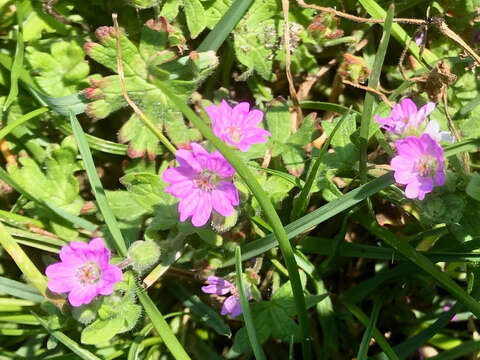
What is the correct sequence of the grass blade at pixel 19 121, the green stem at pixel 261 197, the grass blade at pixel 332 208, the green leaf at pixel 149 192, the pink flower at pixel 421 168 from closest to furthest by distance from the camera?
the green stem at pixel 261 197 → the pink flower at pixel 421 168 → the grass blade at pixel 332 208 → the green leaf at pixel 149 192 → the grass blade at pixel 19 121

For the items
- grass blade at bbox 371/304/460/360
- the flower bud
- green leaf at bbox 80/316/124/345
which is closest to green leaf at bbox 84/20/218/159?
the flower bud

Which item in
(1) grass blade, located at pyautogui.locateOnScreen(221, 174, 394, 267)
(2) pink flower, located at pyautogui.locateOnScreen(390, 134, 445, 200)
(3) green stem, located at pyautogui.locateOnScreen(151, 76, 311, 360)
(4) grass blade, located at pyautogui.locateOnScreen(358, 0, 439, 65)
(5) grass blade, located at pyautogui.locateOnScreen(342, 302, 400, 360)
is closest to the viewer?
(3) green stem, located at pyautogui.locateOnScreen(151, 76, 311, 360)

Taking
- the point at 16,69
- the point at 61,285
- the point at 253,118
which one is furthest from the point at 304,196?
the point at 16,69

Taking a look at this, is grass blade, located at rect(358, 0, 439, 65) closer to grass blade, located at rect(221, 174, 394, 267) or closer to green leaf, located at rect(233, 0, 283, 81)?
green leaf, located at rect(233, 0, 283, 81)

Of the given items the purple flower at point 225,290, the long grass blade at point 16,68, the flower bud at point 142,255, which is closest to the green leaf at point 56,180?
the long grass blade at point 16,68

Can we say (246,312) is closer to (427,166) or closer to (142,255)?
(142,255)

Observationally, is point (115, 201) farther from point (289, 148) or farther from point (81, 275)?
point (289, 148)

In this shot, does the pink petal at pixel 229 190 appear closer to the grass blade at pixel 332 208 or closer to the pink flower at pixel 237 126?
the pink flower at pixel 237 126
